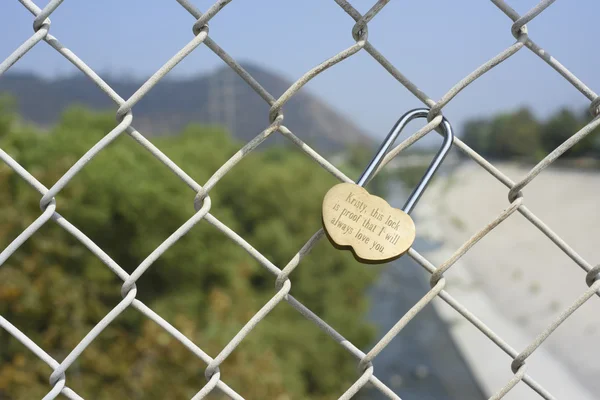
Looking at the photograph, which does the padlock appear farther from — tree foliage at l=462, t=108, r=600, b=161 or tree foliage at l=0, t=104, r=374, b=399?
tree foliage at l=0, t=104, r=374, b=399

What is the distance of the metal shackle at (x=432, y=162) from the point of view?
43 cm

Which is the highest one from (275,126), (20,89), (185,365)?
(20,89)

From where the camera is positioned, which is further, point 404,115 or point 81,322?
point 81,322

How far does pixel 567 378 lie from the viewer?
6363 mm

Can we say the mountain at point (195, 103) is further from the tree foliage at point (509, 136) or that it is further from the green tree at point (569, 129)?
the green tree at point (569, 129)

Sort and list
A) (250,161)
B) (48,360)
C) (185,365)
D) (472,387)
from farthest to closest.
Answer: (472,387), (250,161), (185,365), (48,360)

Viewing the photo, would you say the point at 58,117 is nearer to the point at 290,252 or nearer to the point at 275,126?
the point at 290,252

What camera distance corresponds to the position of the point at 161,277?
4.93 metres

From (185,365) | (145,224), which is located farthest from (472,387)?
(185,365)

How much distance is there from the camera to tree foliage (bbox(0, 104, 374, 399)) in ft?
9.73

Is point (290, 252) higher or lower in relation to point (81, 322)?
higher

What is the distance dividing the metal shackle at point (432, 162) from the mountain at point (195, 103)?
6.31 feet

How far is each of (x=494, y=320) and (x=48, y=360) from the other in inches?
388

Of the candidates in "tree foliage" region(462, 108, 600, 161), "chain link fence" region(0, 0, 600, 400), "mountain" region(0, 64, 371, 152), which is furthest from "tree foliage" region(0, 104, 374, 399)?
"chain link fence" region(0, 0, 600, 400)
